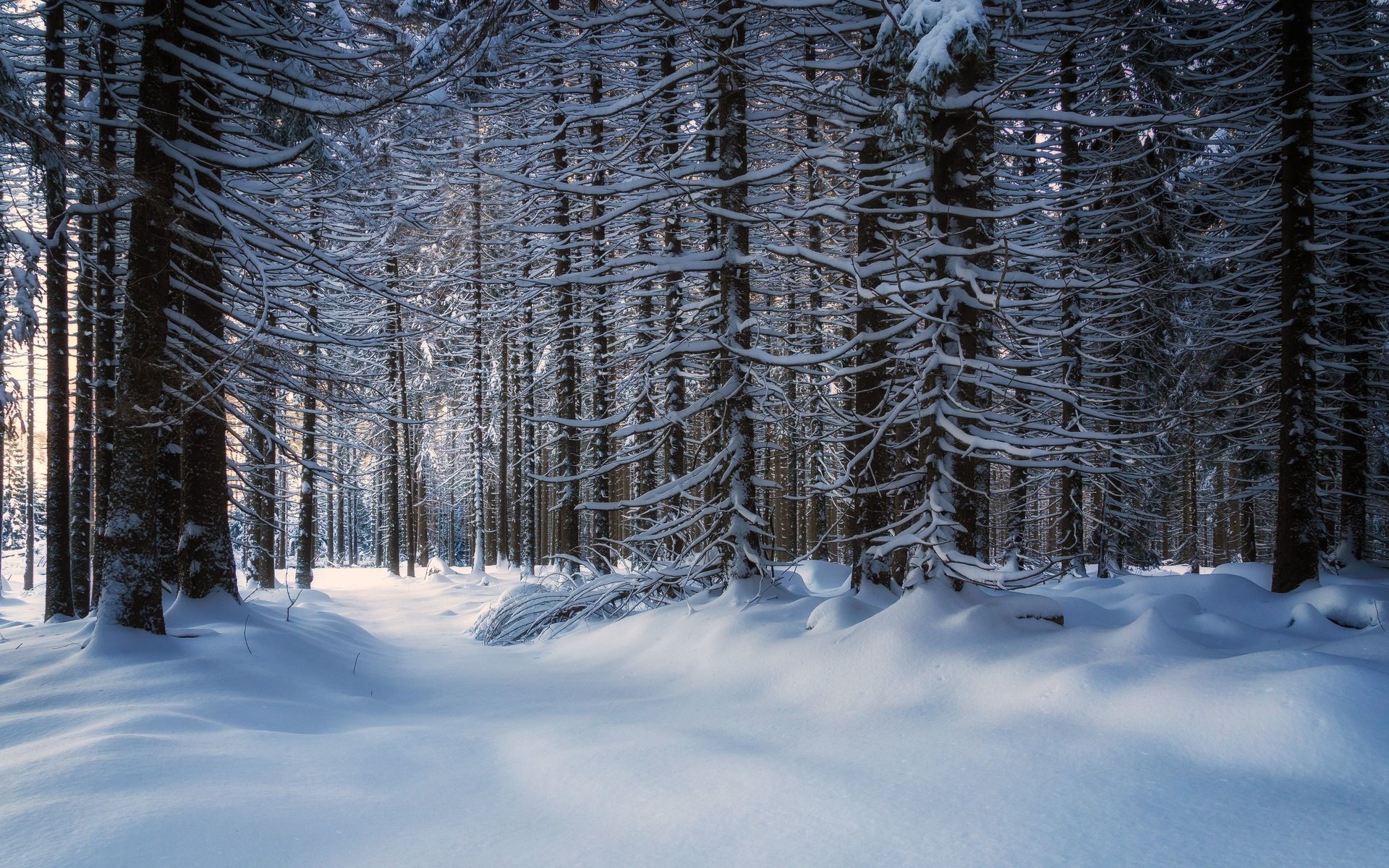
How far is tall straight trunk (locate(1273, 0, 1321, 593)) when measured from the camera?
9570 millimetres

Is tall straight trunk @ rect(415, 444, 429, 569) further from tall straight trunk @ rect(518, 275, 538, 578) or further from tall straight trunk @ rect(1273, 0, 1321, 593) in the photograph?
tall straight trunk @ rect(1273, 0, 1321, 593)

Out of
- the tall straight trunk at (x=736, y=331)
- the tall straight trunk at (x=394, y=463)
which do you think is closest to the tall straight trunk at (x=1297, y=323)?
the tall straight trunk at (x=736, y=331)

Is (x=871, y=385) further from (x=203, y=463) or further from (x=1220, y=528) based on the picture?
(x=1220, y=528)

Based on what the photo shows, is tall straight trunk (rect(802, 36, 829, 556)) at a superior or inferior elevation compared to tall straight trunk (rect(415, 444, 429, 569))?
superior

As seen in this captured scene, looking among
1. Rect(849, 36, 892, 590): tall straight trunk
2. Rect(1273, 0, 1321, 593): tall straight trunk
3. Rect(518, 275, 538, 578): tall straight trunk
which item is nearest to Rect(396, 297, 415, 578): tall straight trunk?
Rect(518, 275, 538, 578): tall straight trunk

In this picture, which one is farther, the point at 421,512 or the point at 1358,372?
the point at 421,512

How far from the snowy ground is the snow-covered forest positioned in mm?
32

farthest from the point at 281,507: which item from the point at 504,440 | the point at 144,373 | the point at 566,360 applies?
the point at 144,373

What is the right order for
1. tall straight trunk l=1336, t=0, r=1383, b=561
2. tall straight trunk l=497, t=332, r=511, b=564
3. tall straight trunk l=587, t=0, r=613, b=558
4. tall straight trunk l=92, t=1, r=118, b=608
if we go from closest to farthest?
1. tall straight trunk l=92, t=1, r=118, b=608
2. tall straight trunk l=1336, t=0, r=1383, b=561
3. tall straight trunk l=587, t=0, r=613, b=558
4. tall straight trunk l=497, t=332, r=511, b=564

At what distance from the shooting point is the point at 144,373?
6625 mm

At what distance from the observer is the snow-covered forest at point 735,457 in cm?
338

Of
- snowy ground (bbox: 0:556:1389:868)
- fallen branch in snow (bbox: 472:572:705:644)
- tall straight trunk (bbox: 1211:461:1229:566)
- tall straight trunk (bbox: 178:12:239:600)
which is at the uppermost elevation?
tall straight trunk (bbox: 178:12:239:600)

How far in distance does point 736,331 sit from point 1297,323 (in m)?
7.80

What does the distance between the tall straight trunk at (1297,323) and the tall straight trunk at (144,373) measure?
13207 millimetres
